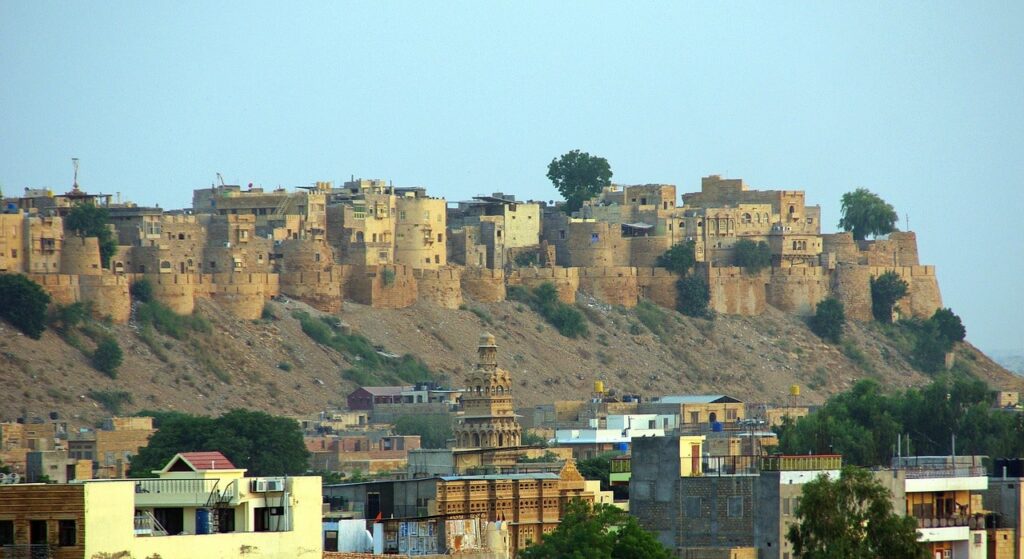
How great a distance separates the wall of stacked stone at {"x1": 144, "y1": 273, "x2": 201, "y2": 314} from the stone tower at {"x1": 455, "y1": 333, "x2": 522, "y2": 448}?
17010mm

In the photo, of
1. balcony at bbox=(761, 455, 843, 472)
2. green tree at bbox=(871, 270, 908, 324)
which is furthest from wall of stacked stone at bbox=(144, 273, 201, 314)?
balcony at bbox=(761, 455, 843, 472)

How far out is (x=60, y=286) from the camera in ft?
325

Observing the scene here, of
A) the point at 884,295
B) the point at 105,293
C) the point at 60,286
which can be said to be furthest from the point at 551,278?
the point at 60,286

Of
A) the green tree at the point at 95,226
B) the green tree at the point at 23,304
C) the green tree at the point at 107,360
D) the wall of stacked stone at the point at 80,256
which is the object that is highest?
the green tree at the point at 95,226

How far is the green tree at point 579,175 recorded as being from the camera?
13438 centimetres

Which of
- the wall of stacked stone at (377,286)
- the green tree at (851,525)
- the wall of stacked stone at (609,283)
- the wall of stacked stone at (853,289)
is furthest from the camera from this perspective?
the wall of stacked stone at (853,289)

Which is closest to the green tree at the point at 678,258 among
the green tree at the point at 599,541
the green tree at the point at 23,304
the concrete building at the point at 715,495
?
the green tree at the point at 23,304

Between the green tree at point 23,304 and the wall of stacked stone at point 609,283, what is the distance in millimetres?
30209

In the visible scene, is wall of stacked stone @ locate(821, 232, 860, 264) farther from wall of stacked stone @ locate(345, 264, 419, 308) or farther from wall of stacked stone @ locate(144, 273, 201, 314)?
wall of stacked stone @ locate(144, 273, 201, 314)

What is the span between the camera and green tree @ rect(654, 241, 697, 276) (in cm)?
12167

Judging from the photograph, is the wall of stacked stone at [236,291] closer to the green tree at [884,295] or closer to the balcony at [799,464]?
the green tree at [884,295]

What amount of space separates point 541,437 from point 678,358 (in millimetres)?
28595

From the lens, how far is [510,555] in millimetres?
45781

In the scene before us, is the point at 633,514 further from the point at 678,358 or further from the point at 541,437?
the point at 678,358
